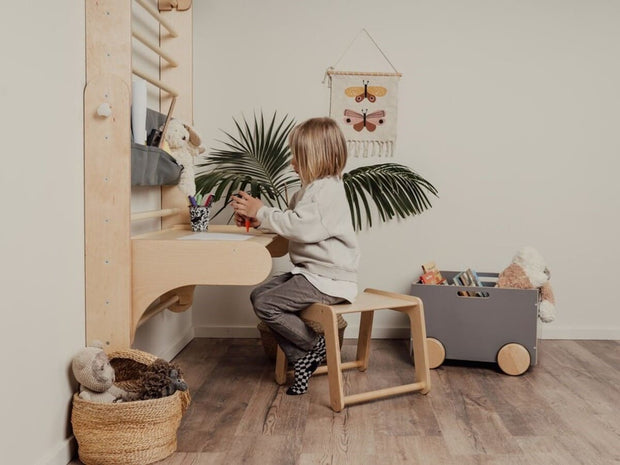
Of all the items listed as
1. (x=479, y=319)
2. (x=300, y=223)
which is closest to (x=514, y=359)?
(x=479, y=319)

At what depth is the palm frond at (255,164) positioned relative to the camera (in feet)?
9.37

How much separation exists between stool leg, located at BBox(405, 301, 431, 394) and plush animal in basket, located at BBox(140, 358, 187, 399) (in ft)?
2.96

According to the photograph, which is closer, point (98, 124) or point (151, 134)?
point (98, 124)

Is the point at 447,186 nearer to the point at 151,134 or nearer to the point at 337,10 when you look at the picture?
the point at 337,10

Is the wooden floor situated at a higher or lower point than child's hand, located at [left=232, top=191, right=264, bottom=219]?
lower

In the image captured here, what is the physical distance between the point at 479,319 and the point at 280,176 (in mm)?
1123

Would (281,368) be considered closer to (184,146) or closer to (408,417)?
(408,417)

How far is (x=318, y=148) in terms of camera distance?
2.43 meters

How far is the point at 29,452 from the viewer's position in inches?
62.8

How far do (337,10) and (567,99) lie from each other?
1236mm

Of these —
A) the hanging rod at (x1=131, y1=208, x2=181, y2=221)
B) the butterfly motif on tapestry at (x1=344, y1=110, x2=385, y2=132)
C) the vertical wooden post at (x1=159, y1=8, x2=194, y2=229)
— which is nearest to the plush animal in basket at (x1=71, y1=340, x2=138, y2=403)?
the hanging rod at (x1=131, y1=208, x2=181, y2=221)

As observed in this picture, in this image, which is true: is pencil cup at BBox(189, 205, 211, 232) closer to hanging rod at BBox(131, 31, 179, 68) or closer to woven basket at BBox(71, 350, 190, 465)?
hanging rod at BBox(131, 31, 179, 68)

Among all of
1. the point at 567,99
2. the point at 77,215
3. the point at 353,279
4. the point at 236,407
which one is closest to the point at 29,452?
the point at 77,215

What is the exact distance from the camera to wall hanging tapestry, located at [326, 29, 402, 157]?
329cm
